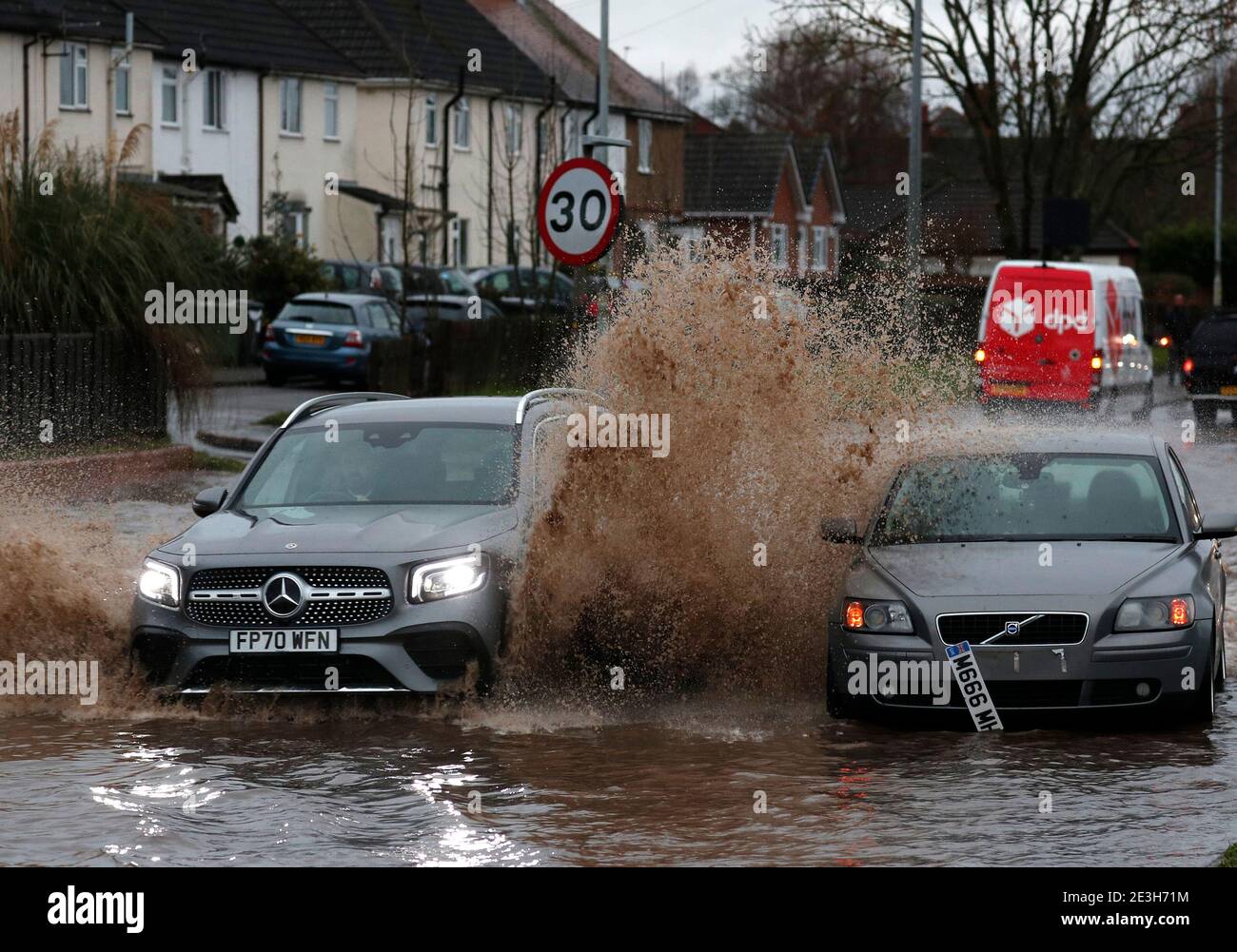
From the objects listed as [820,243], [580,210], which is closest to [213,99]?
[820,243]

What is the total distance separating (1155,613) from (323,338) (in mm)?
25647

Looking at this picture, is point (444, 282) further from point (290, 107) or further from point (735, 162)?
point (735, 162)

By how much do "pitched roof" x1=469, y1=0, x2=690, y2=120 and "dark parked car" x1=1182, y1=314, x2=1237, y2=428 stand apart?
35.0 m

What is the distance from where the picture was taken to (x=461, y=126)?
6138 centimetres

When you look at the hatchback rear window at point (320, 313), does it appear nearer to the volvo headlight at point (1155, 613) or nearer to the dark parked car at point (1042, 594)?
the dark parked car at point (1042, 594)

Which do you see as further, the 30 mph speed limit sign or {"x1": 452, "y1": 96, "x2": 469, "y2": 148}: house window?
{"x1": 452, "y1": 96, "x2": 469, "y2": 148}: house window

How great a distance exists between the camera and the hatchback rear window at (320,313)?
33781mm

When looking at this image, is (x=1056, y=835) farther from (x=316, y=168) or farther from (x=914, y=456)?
(x=316, y=168)

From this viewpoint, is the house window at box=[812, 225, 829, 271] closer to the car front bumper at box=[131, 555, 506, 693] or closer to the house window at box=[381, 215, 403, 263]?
the house window at box=[381, 215, 403, 263]

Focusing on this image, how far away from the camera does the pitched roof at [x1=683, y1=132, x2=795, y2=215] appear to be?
202ft

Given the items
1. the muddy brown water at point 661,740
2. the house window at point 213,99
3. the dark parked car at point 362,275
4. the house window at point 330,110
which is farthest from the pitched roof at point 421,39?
the muddy brown water at point 661,740

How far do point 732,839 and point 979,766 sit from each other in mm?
1660

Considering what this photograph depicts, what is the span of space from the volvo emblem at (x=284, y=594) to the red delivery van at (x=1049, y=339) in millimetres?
19221

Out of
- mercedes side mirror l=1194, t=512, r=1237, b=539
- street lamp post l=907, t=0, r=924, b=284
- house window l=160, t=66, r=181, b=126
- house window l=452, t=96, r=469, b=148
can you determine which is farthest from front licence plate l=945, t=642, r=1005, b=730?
house window l=452, t=96, r=469, b=148
